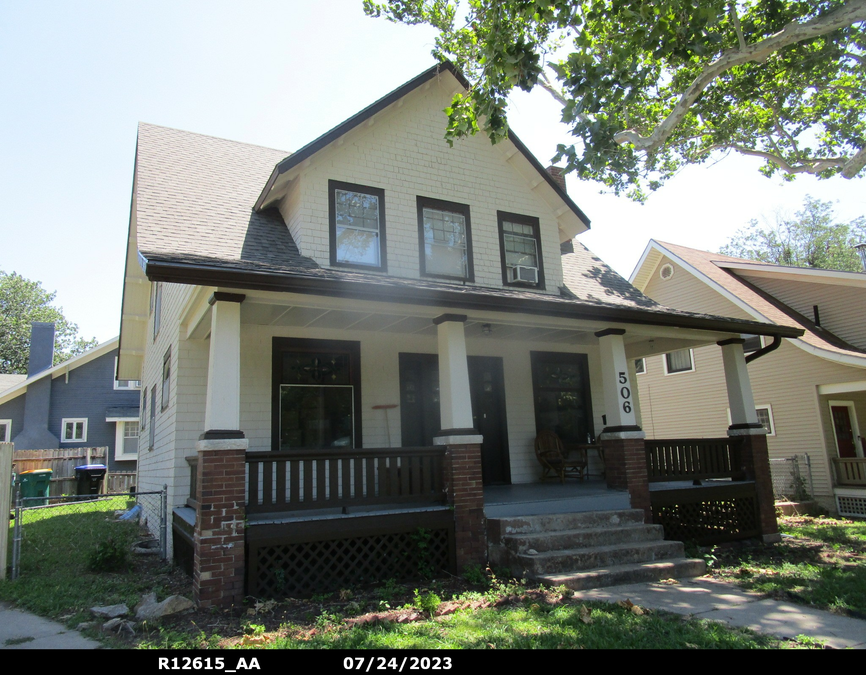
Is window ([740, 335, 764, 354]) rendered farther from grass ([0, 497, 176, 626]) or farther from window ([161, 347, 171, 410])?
grass ([0, 497, 176, 626])

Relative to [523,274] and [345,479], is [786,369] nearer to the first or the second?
[523,274]

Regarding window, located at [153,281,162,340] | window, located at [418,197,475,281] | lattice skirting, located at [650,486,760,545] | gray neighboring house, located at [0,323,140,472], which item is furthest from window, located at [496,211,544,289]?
gray neighboring house, located at [0,323,140,472]

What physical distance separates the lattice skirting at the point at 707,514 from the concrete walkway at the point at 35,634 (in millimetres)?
7149

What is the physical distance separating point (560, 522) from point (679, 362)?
1220 centimetres

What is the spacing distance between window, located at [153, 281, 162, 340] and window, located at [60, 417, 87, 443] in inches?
514

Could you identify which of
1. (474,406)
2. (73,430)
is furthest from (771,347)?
(73,430)

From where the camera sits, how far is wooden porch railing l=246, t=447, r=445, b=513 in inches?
250

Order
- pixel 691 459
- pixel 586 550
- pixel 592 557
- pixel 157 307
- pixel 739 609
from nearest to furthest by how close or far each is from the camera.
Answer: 1. pixel 739 609
2. pixel 592 557
3. pixel 586 550
4. pixel 691 459
5. pixel 157 307

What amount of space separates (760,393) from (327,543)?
13.4m

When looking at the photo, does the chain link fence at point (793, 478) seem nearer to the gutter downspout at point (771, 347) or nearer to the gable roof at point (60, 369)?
the gutter downspout at point (771, 347)

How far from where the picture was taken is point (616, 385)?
29.0ft

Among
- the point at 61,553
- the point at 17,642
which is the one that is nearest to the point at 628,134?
the point at 17,642

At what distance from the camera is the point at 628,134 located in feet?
32.8
